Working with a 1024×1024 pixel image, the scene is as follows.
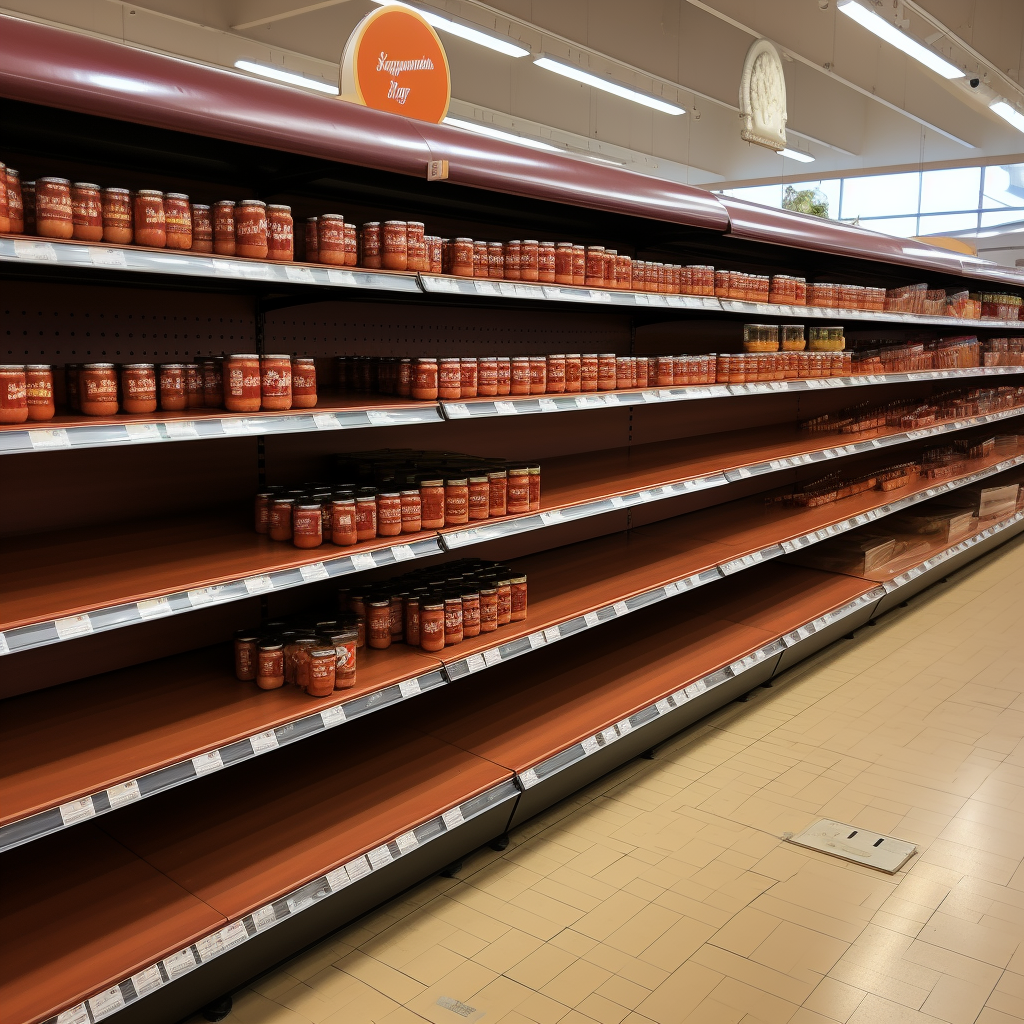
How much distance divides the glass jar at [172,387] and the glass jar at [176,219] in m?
0.28

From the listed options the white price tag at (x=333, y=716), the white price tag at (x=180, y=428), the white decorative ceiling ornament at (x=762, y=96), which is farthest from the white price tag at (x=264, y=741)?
the white decorative ceiling ornament at (x=762, y=96)

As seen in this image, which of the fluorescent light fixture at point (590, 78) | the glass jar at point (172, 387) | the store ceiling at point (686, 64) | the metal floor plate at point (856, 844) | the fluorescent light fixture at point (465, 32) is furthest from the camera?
the store ceiling at point (686, 64)

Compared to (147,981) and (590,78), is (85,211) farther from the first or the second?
(590,78)

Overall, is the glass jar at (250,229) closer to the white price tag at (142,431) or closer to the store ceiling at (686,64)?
the white price tag at (142,431)

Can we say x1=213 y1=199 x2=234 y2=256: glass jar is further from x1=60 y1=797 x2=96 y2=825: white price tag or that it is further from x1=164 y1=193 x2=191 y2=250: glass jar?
x1=60 y1=797 x2=96 y2=825: white price tag

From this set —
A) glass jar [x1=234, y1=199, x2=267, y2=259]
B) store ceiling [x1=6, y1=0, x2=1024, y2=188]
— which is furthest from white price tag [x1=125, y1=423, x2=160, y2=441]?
store ceiling [x1=6, y1=0, x2=1024, y2=188]

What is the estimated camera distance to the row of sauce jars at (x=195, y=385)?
191 centimetres

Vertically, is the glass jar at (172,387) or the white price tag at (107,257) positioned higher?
the white price tag at (107,257)

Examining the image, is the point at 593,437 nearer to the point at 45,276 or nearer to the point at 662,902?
the point at 662,902

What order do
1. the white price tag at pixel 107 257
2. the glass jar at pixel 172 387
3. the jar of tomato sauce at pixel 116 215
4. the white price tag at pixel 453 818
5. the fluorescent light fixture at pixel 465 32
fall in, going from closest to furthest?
1. the white price tag at pixel 107 257
2. the jar of tomato sauce at pixel 116 215
3. the glass jar at pixel 172 387
4. the white price tag at pixel 453 818
5. the fluorescent light fixture at pixel 465 32

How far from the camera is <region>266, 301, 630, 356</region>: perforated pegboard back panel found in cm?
281

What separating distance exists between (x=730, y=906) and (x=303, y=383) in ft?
5.80

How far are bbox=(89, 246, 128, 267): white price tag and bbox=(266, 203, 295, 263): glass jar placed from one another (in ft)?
1.23

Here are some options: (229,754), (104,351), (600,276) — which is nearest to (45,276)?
(104,351)
